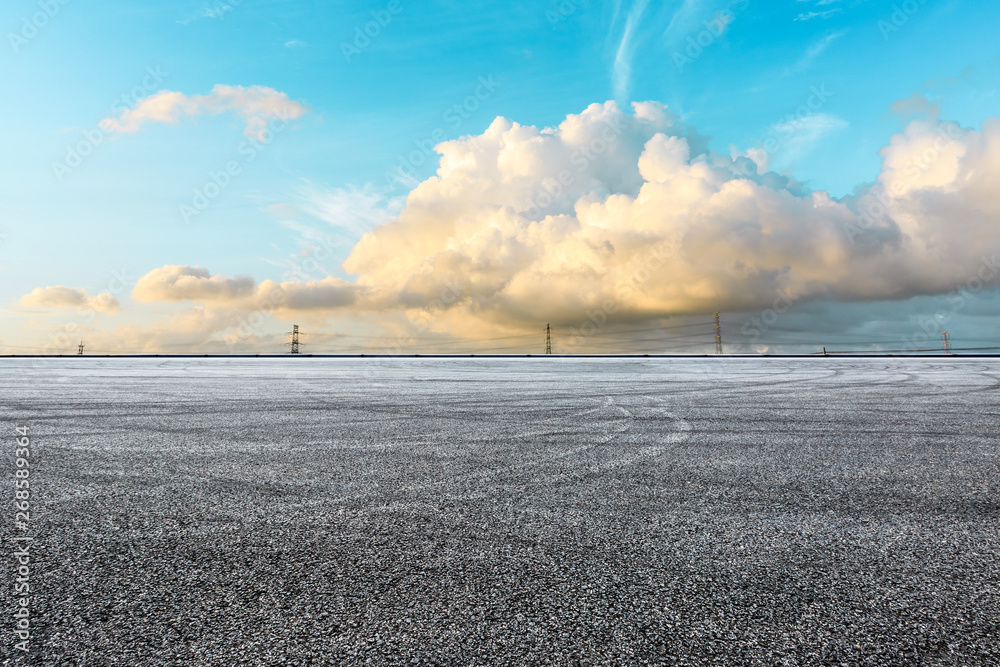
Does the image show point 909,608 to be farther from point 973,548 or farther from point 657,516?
point 657,516

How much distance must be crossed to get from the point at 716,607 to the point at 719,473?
2.84m

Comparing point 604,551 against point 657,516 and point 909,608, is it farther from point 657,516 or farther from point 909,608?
point 909,608

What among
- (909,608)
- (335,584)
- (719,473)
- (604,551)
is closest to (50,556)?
(335,584)

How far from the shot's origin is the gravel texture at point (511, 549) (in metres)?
2.27

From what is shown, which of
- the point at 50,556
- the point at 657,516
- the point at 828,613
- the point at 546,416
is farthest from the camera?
the point at 546,416

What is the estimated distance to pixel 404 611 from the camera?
2.50 metres

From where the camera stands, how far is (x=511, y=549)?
10.6ft

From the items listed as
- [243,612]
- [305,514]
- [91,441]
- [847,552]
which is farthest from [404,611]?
[91,441]

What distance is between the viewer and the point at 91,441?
6949 millimetres

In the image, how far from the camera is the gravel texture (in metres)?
2.27

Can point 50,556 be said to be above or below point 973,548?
above

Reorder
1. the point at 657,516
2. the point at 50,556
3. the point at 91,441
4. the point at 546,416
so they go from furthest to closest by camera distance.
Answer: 1. the point at 546,416
2. the point at 91,441
3. the point at 657,516
4. the point at 50,556

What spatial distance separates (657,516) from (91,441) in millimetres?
6686

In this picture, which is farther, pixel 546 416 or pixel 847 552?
pixel 546 416
